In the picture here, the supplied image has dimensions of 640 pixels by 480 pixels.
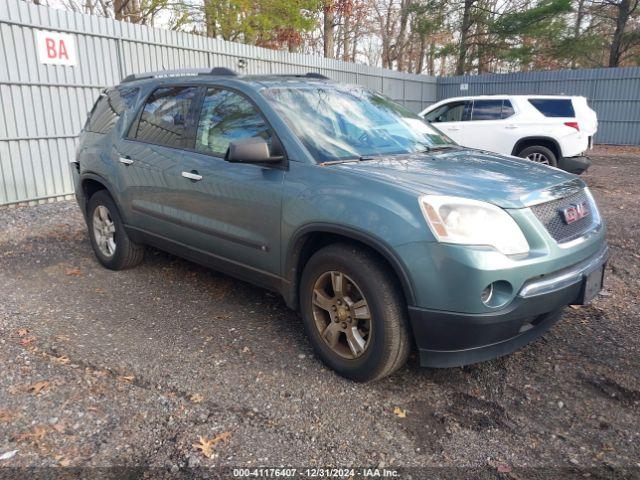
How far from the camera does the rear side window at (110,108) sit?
16.0 feet

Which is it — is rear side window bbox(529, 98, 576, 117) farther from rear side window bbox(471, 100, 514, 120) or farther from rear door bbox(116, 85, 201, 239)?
rear door bbox(116, 85, 201, 239)

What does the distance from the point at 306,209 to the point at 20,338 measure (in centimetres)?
237

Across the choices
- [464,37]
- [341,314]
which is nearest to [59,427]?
[341,314]

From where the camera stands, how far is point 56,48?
832 cm

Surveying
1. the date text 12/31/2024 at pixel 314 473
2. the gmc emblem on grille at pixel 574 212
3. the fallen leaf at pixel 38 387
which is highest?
the gmc emblem on grille at pixel 574 212

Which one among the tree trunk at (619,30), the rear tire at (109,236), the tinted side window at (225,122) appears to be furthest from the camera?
the tree trunk at (619,30)

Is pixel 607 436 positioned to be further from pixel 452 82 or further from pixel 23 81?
pixel 452 82

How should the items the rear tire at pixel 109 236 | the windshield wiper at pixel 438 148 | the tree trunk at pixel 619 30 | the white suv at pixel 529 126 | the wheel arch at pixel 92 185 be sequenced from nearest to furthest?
1. the windshield wiper at pixel 438 148
2. the wheel arch at pixel 92 185
3. the rear tire at pixel 109 236
4. the white suv at pixel 529 126
5. the tree trunk at pixel 619 30

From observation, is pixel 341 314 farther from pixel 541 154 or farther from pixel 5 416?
pixel 541 154

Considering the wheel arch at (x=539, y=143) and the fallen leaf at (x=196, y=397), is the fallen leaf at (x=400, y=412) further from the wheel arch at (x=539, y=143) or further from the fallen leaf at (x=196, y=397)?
the wheel arch at (x=539, y=143)

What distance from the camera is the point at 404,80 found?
19172 millimetres

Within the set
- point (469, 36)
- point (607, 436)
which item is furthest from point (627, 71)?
point (607, 436)

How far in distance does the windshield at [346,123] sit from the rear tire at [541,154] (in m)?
6.32

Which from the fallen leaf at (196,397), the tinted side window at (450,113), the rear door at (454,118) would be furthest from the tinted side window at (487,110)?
the fallen leaf at (196,397)
